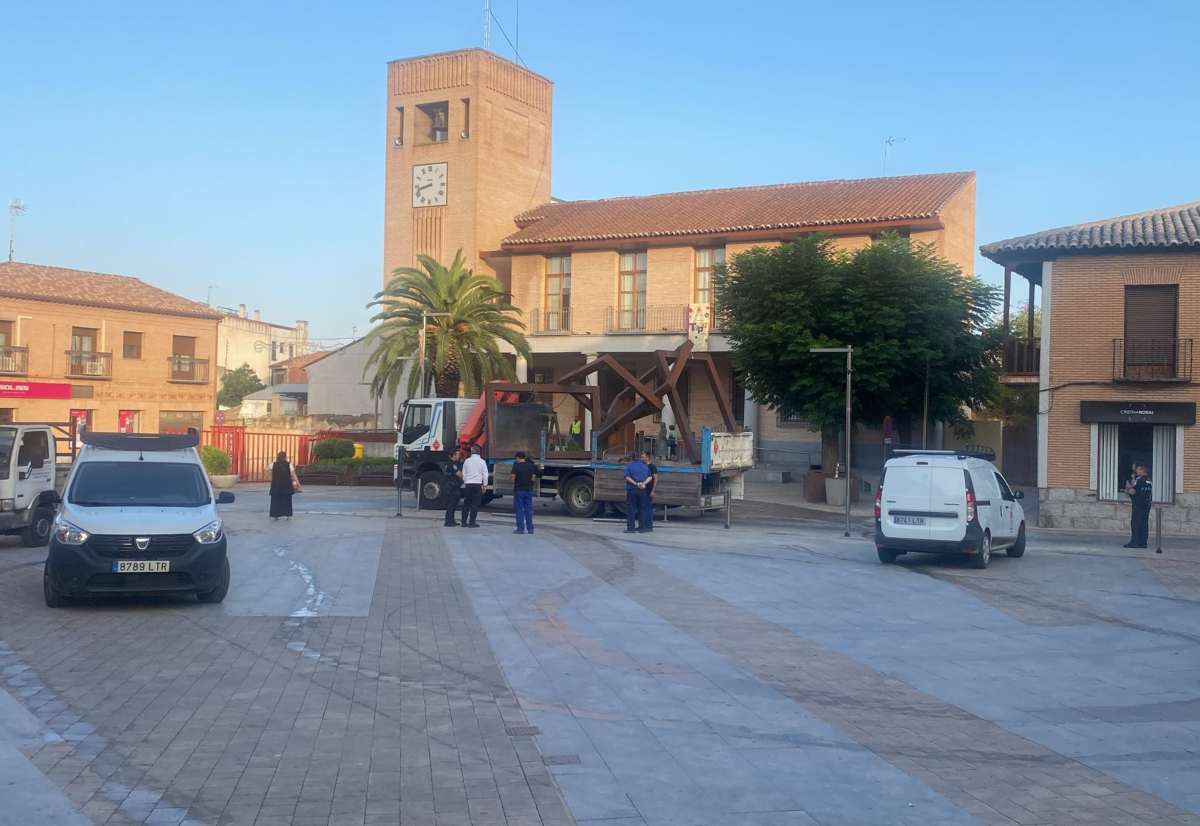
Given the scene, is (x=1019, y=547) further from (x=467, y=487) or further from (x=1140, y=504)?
(x=467, y=487)

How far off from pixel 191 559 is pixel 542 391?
15976mm

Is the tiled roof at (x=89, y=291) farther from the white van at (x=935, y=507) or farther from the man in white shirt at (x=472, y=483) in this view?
the white van at (x=935, y=507)

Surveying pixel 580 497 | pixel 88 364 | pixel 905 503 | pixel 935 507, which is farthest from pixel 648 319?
pixel 935 507

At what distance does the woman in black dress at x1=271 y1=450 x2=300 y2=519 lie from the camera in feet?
77.6

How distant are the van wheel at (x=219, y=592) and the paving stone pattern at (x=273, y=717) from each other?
22 cm

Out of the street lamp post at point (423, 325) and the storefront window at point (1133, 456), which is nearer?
the storefront window at point (1133, 456)

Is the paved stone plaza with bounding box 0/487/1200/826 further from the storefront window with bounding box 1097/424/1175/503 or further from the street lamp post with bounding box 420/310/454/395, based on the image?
the street lamp post with bounding box 420/310/454/395

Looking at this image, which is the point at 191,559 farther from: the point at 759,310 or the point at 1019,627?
the point at 759,310

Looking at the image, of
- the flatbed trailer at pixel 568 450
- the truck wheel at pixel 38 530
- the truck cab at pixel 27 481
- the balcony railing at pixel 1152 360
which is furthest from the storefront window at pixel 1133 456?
the truck wheel at pixel 38 530

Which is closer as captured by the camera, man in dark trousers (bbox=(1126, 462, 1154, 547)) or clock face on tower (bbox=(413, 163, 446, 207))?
man in dark trousers (bbox=(1126, 462, 1154, 547))

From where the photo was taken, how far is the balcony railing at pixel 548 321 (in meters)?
45.4

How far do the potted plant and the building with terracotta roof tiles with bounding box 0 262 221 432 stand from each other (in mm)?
10558

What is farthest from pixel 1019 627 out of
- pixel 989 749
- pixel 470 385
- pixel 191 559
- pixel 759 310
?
pixel 470 385

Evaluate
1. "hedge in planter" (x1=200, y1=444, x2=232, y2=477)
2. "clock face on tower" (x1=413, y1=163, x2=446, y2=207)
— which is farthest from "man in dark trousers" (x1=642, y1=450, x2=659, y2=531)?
"clock face on tower" (x1=413, y1=163, x2=446, y2=207)
